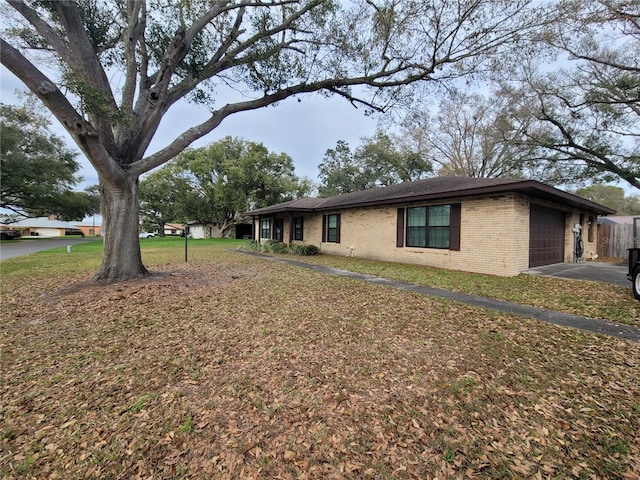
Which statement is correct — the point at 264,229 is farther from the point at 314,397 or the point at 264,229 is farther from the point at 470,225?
the point at 314,397

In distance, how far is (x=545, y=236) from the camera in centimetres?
973

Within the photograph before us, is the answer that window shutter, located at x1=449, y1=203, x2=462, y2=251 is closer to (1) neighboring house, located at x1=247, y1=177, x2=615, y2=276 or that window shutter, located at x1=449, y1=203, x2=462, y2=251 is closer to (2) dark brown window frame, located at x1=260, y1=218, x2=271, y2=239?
(1) neighboring house, located at x1=247, y1=177, x2=615, y2=276

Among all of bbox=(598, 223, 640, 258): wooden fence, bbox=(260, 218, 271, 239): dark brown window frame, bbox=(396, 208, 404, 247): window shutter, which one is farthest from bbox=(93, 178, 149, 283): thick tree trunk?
bbox=(598, 223, 640, 258): wooden fence

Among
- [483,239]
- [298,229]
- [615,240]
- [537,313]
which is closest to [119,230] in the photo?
[537,313]

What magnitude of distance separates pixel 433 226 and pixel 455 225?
0.87 meters

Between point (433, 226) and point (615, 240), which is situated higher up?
point (433, 226)

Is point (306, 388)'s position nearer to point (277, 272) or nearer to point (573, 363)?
point (573, 363)

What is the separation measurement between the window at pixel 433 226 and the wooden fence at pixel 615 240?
10.3 meters

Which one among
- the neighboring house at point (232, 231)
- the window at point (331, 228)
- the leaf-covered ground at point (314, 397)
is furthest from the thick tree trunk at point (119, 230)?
the neighboring house at point (232, 231)

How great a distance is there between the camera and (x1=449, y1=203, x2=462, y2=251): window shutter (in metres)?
9.03

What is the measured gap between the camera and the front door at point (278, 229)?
18.4 meters

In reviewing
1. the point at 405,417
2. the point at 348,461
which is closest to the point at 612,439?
the point at 405,417

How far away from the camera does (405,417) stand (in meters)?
2.22

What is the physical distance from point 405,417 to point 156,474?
5.84 ft
